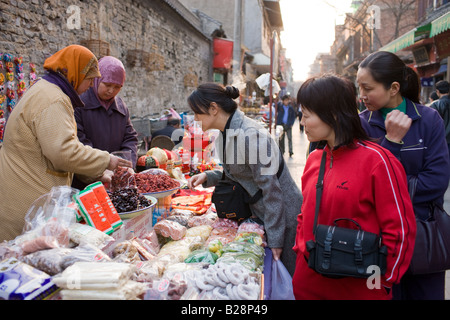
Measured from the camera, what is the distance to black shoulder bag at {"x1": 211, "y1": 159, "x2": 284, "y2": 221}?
8.27 feet

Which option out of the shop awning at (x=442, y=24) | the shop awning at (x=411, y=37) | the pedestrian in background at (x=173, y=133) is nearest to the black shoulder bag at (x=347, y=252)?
the pedestrian in background at (x=173, y=133)

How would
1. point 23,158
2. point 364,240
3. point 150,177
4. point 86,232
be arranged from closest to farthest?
point 364,240 → point 86,232 → point 23,158 → point 150,177

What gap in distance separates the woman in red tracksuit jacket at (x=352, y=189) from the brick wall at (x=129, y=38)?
4664 mm

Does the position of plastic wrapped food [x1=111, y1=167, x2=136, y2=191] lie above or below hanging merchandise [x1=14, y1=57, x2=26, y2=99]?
below

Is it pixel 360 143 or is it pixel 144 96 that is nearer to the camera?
pixel 360 143

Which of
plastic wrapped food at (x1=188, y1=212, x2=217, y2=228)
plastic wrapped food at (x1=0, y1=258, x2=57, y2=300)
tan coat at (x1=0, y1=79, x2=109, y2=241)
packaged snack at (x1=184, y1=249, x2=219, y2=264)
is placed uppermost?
tan coat at (x1=0, y1=79, x2=109, y2=241)

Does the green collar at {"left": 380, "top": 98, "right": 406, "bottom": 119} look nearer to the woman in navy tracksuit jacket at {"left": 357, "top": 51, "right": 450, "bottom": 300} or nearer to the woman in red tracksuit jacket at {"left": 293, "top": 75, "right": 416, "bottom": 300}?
the woman in navy tracksuit jacket at {"left": 357, "top": 51, "right": 450, "bottom": 300}

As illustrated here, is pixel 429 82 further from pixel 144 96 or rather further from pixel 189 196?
pixel 189 196

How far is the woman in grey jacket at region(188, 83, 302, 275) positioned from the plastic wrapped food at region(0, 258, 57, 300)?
1.37 meters

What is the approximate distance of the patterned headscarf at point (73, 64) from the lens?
233 cm

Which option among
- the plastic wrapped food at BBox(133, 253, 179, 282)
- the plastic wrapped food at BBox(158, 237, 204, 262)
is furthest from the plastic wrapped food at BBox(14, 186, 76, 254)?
the plastic wrapped food at BBox(158, 237, 204, 262)

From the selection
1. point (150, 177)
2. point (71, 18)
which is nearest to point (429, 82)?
point (71, 18)

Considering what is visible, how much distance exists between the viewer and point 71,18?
21.0 feet

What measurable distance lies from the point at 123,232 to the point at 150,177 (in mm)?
989
